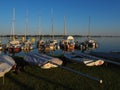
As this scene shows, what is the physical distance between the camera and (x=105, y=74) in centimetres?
1627

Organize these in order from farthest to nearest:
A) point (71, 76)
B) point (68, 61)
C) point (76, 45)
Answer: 1. point (76, 45)
2. point (68, 61)
3. point (71, 76)

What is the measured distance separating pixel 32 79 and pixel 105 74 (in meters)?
6.10

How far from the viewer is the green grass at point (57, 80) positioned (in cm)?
1264

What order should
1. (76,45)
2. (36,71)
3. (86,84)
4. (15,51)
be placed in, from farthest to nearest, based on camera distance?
(76,45)
(15,51)
(36,71)
(86,84)

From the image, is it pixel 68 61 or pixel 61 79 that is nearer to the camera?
pixel 61 79

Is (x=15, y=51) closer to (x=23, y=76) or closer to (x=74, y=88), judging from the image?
(x=23, y=76)

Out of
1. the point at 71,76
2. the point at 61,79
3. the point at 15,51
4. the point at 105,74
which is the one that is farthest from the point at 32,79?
the point at 15,51

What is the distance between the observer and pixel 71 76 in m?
15.5

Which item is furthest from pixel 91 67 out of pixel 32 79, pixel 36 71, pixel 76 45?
pixel 76 45

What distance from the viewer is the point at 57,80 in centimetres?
1424

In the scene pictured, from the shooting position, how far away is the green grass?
1264 centimetres

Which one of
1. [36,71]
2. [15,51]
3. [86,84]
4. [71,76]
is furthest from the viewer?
[15,51]

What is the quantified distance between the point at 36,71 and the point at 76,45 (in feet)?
155

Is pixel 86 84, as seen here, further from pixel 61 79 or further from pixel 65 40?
pixel 65 40
